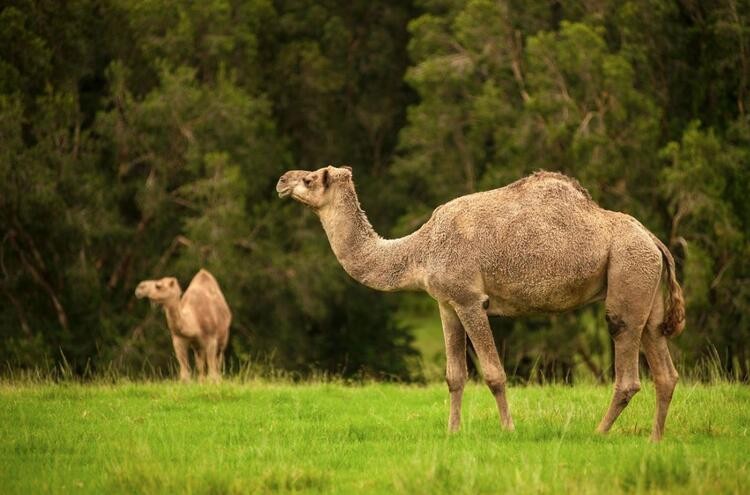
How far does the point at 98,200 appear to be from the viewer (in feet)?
105

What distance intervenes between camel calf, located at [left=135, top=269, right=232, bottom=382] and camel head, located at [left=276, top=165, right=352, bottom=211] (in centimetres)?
817

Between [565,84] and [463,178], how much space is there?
3.90 metres

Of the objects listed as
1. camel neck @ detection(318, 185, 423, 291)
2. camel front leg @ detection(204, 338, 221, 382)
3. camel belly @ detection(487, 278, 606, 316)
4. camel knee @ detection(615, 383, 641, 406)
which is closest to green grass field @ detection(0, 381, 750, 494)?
camel knee @ detection(615, 383, 641, 406)

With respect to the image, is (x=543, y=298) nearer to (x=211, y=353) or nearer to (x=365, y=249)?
(x=365, y=249)

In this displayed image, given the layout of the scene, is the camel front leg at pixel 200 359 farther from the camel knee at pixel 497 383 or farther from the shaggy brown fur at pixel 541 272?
the camel knee at pixel 497 383

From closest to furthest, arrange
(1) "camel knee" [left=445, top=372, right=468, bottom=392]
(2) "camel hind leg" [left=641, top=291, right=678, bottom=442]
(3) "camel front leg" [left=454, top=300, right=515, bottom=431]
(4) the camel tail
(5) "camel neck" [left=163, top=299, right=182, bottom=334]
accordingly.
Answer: (2) "camel hind leg" [left=641, top=291, right=678, bottom=442]
(4) the camel tail
(3) "camel front leg" [left=454, top=300, right=515, bottom=431]
(1) "camel knee" [left=445, top=372, right=468, bottom=392]
(5) "camel neck" [left=163, top=299, right=182, bottom=334]

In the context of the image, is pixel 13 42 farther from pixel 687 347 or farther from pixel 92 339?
pixel 687 347

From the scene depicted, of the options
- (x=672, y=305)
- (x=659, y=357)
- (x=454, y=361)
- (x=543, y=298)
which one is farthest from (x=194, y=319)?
(x=672, y=305)

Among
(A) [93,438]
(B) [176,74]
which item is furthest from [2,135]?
(A) [93,438]

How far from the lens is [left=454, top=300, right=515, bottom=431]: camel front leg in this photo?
11430 mm

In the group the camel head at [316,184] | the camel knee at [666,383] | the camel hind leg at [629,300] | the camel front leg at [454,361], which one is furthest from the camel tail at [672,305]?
the camel head at [316,184]

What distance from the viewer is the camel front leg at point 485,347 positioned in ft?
37.5

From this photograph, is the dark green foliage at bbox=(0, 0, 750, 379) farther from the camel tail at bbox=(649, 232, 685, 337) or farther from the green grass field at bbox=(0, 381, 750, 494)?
the camel tail at bbox=(649, 232, 685, 337)

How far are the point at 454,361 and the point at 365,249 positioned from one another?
1.41m
